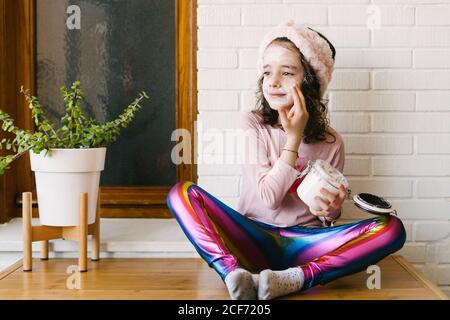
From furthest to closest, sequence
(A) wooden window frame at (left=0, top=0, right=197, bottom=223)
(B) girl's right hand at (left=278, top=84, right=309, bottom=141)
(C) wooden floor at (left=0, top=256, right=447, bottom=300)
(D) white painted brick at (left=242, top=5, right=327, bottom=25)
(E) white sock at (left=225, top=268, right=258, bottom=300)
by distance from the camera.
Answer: (A) wooden window frame at (left=0, top=0, right=197, bottom=223), (D) white painted brick at (left=242, top=5, right=327, bottom=25), (B) girl's right hand at (left=278, top=84, right=309, bottom=141), (C) wooden floor at (left=0, top=256, right=447, bottom=300), (E) white sock at (left=225, top=268, right=258, bottom=300)

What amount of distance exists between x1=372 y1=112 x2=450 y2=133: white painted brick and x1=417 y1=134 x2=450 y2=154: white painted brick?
2cm

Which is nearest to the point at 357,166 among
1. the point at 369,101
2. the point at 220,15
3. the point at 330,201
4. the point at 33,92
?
the point at 369,101

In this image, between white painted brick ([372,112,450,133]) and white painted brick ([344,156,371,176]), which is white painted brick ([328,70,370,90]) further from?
white painted brick ([344,156,371,176])

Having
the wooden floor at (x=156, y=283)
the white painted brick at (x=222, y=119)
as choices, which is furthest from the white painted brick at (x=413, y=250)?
the white painted brick at (x=222, y=119)

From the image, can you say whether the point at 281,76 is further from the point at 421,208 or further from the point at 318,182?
the point at 421,208

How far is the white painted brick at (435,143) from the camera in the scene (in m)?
1.93

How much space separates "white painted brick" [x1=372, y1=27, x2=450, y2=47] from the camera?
6.25ft

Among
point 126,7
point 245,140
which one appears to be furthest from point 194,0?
point 245,140

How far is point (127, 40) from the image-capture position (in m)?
2.10

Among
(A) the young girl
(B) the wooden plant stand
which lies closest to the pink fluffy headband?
(A) the young girl

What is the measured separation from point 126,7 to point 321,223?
1.00 m

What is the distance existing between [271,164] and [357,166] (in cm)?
38

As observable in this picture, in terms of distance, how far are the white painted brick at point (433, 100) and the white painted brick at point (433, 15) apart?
0.71ft
